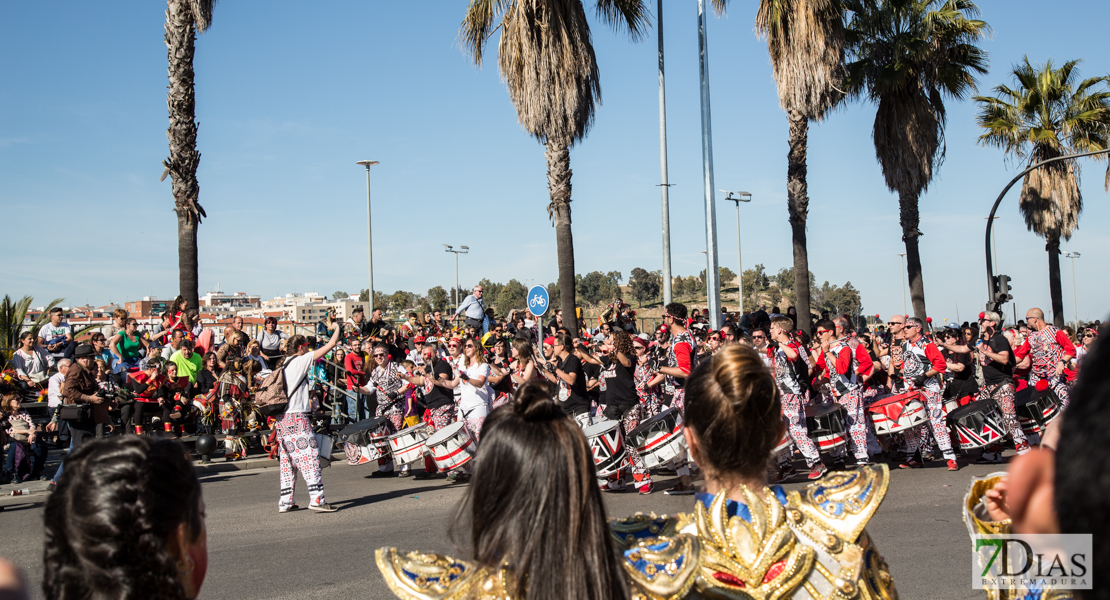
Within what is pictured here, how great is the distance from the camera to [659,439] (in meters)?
9.38

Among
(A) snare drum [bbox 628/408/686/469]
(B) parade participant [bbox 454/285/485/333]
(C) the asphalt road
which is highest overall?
(B) parade participant [bbox 454/285/485/333]

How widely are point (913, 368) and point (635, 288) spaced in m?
69.0

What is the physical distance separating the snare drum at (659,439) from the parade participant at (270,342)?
8515 millimetres

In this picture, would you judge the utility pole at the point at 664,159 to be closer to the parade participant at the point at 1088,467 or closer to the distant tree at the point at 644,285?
the parade participant at the point at 1088,467

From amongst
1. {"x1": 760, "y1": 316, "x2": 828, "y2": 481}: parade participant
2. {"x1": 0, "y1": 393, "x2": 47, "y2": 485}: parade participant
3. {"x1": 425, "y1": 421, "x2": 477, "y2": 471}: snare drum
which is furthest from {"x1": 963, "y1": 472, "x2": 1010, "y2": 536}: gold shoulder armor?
{"x1": 0, "y1": 393, "x2": 47, "y2": 485}: parade participant

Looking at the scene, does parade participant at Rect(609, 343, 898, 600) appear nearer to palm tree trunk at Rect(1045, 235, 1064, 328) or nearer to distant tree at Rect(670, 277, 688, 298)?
palm tree trunk at Rect(1045, 235, 1064, 328)

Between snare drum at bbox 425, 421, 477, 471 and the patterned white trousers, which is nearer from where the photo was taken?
the patterned white trousers

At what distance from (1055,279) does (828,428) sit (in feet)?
74.7

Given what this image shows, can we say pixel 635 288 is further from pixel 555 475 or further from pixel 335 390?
pixel 555 475

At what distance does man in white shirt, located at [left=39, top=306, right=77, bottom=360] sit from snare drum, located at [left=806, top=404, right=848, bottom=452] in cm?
1266

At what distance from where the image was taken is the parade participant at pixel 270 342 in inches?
605

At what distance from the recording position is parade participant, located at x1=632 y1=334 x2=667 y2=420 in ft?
35.0

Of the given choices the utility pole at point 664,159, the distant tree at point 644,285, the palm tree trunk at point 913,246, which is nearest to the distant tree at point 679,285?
the distant tree at point 644,285

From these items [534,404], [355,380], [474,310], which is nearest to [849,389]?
[355,380]
